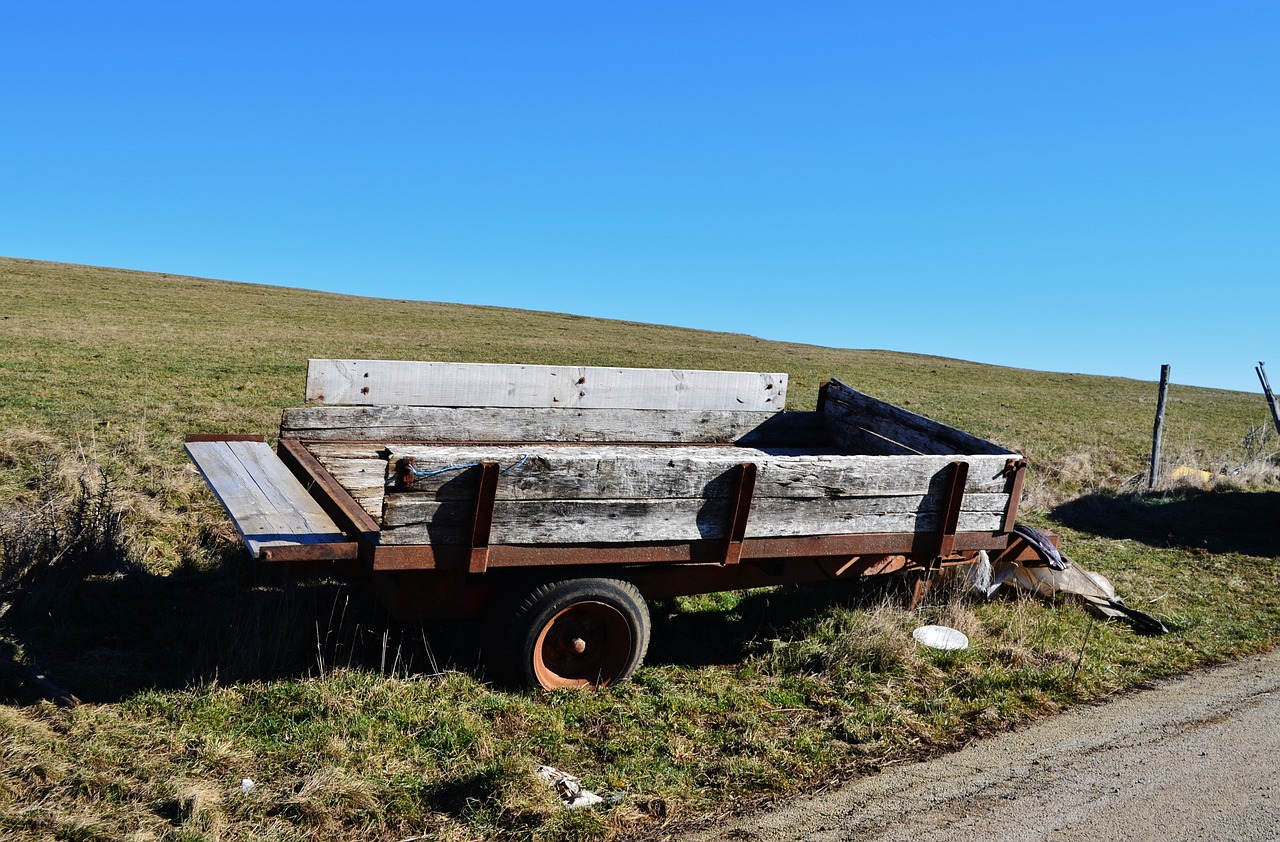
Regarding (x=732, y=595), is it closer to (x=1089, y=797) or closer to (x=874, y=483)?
(x=874, y=483)

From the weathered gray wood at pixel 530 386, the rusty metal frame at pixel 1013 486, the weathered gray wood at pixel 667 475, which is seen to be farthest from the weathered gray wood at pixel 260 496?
the rusty metal frame at pixel 1013 486

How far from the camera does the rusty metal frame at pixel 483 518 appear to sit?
395 cm

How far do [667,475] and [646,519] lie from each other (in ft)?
0.76

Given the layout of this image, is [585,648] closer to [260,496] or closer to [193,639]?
[260,496]

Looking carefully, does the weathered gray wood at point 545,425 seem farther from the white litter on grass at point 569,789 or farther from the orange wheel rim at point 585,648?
the white litter on grass at point 569,789

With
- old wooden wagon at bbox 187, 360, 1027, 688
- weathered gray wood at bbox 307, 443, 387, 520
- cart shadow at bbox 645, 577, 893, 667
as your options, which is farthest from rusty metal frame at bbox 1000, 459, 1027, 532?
weathered gray wood at bbox 307, 443, 387, 520

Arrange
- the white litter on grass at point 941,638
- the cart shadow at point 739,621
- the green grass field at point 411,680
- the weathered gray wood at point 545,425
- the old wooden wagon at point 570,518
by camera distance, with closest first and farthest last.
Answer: the green grass field at point 411,680, the old wooden wagon at point 570,518, the cart shadow at point 739,621, the white litter on grass at point 941,638, the weathered gray wood at point 545,425

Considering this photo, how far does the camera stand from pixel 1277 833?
3.75 metres

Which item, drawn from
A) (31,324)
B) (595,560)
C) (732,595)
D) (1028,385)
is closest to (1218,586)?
(732,595)

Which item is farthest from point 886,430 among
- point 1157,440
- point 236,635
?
point 1157,440

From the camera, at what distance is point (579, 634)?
4.62 m

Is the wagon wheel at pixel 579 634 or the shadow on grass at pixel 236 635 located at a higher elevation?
the wagon wheel at pixel 579 634

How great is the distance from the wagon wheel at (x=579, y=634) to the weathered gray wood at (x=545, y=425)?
8.32ft

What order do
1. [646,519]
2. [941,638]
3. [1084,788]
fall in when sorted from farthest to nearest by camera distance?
[941,638]
[646,519]
[1084,788]
